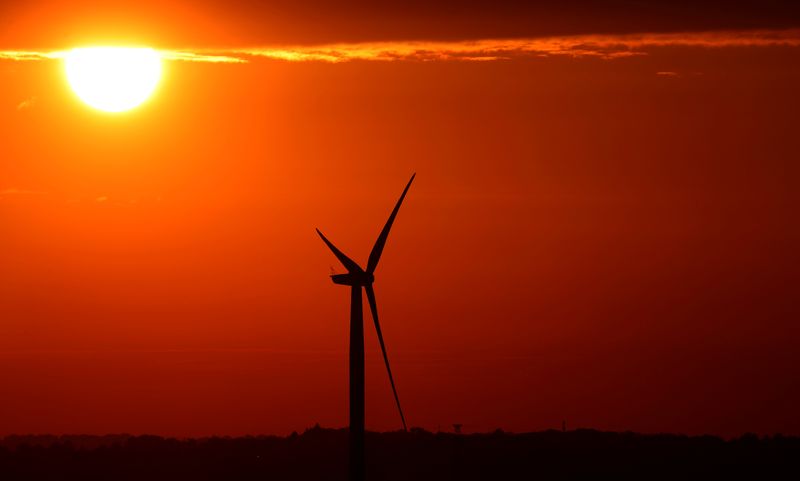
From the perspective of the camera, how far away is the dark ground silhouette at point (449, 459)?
427 ft

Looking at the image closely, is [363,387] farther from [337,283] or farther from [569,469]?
[569,469]

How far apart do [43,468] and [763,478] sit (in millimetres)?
57064

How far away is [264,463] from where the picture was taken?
138m

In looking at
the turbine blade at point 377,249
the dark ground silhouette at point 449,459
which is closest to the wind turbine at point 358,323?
the turbine blade at point 377,249

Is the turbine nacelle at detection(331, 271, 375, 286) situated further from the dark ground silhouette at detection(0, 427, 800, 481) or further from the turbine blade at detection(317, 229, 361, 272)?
the dark ground silhouette at detection(0, 427, 800, 481)

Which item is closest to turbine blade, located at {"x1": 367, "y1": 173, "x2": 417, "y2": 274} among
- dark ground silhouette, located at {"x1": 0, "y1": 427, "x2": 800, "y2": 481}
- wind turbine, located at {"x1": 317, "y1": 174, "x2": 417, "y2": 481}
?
wind turbine, located at {"x1": 317, "y1": 174, "x2": 417, "y2": 481}

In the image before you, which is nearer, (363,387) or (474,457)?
(363,387)

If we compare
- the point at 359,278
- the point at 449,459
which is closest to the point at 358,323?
the point at 359,278

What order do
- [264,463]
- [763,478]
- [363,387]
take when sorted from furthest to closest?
[264,463] → [763,478] → [363,387]

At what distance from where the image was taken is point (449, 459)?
133 m

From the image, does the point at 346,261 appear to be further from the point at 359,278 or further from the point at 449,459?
the point at 449,459

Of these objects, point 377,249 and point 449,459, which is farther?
point 449,459

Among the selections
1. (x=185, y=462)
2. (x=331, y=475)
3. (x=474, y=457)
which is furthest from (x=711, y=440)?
(x=185, y=462)

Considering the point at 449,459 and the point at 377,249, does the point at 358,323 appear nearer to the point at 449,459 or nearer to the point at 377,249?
the point at 377,249
